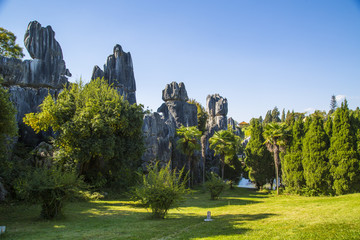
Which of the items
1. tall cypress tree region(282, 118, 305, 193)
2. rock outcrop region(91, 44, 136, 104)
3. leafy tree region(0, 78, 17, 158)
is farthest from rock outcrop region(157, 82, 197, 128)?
leafy tree region(0, 78, 17, 158)

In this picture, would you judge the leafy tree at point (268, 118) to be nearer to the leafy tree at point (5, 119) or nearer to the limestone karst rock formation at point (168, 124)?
the limestone karst rock formation at point (168, 124)

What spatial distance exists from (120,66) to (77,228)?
32.3 metres

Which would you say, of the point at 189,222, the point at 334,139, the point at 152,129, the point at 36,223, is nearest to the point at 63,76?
the point at 152,129

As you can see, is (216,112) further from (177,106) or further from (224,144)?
(224,144)

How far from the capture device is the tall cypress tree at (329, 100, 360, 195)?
22.5 m

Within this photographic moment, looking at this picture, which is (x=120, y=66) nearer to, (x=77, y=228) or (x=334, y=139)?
(x=334, y=139)

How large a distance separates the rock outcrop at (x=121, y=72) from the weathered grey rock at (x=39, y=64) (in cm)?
854

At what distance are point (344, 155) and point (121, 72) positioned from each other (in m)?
30.1

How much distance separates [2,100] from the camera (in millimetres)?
12789

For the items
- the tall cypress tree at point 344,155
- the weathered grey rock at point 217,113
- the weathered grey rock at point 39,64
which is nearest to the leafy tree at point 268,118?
the weathered grey rock at point 217,113

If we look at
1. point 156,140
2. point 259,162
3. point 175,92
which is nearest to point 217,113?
point 175,92

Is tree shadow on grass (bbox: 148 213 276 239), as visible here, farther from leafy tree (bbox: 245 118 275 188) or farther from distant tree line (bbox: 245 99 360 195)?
leafy tree (bbox: 245 118 275 188)

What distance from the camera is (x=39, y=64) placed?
29.2 m

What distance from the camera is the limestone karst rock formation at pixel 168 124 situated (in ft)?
106
